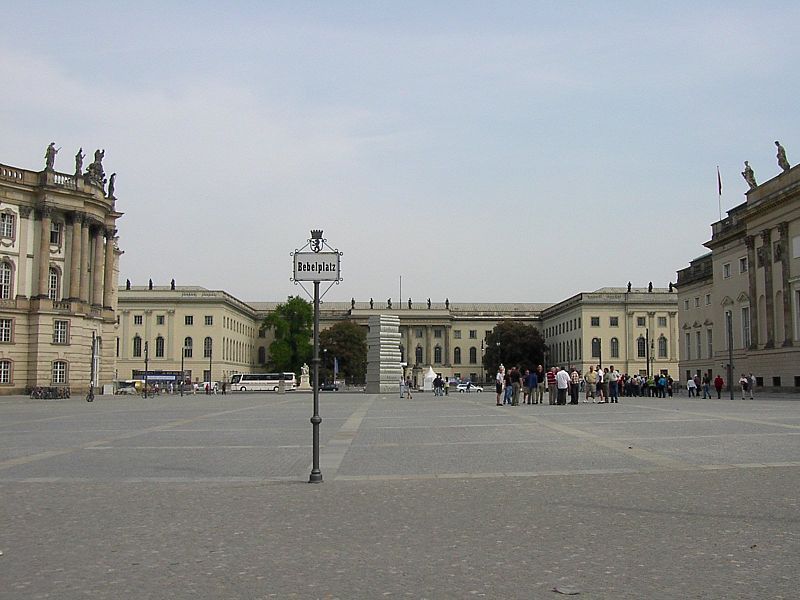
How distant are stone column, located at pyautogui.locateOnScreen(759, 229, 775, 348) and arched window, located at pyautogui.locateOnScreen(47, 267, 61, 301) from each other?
185ft

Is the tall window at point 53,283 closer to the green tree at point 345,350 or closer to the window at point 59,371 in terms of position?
the window at point 59,371

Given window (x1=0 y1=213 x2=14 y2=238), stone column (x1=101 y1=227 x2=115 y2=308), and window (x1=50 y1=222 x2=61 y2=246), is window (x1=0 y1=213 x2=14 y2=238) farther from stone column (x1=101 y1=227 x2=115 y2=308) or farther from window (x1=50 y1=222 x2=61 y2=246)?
stone column (x1=101 y1=227 x2=115 y2=308)

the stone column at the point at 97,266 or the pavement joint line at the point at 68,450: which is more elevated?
the stone column at the point at 97,266

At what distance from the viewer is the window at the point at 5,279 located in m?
67.4

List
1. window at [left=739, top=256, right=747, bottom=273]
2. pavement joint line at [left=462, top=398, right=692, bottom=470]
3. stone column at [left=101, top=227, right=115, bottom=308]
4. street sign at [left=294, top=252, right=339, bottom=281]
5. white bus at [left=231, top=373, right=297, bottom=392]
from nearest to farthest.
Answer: street sign at [left=294, top=252, right=339, bottom=281], pavement joint line at [left=462, top=398, right=692, bottom=470], window at [left=739, top=256, right=747, bottom=273], stone column at [left=101, top=227, right=115, bottom=308], white bus at [left=231, top=373, right=297, bottom=392]

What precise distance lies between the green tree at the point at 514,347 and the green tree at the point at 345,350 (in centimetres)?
2192

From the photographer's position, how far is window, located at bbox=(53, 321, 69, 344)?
69.0 m

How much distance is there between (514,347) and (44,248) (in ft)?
286

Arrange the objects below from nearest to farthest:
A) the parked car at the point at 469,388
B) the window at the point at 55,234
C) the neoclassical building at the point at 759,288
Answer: the neoclassical building at the point at 759,288 < the window at the point at 55,234 < the parked car at the point at 469,388

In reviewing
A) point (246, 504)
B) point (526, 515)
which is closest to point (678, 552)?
point (526, 515)

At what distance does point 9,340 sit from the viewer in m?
66.8

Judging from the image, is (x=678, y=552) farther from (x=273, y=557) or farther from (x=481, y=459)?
(x=481, y=459)

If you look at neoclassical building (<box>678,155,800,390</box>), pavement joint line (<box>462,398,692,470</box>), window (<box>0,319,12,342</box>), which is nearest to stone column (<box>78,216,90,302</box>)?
window (<box>0,319,12,342</box>)

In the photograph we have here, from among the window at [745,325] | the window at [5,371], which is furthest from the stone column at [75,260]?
the window at [745,325]
